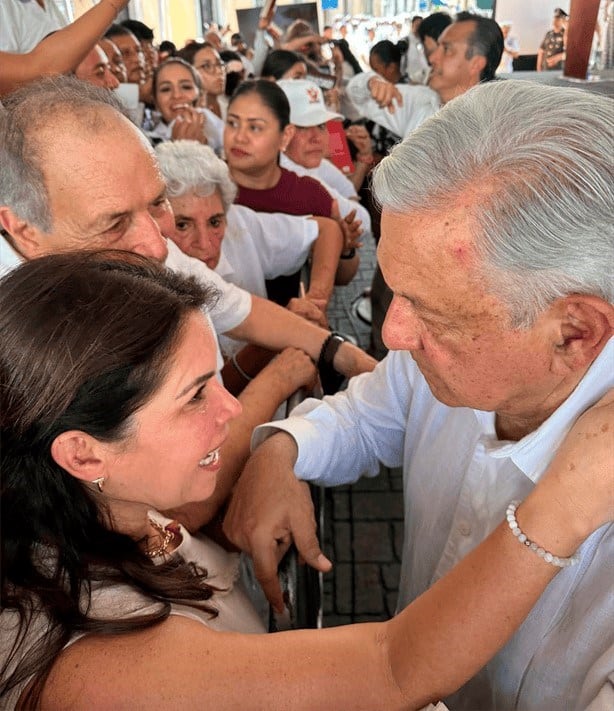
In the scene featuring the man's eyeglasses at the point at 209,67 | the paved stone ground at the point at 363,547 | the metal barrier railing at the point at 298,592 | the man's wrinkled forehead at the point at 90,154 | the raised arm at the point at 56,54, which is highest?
the raised arm at the point at 56,54

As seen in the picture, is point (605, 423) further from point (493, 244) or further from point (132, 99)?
point (132, 99)

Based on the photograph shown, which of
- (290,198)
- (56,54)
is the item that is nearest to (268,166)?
(290,198)

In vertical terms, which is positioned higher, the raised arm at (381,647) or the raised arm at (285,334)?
the raised arm at (381,647)

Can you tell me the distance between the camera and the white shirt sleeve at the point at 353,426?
176 cm

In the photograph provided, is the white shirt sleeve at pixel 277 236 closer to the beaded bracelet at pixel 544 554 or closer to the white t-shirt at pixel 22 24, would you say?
the white t-shirt at pixel 22 24

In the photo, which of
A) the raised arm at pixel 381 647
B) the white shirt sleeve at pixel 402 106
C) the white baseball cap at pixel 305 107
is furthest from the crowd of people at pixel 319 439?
the white shirt sleeve at pixel 402 106

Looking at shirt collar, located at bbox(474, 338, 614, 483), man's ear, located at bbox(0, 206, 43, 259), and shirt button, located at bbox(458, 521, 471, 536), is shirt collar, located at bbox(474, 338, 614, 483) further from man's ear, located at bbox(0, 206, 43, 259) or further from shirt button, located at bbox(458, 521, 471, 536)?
man's ear, located at bbox(0, 206, 43, 259)

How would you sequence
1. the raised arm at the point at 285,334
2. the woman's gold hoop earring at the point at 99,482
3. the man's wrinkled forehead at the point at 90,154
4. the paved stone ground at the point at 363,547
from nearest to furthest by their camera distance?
the woman's gold hoop earring at the point at 99,482, the man's wrinkled forehead at the point at 90,154, the raised arm at the point at 285,334, the paved stone ground at the point at 363,547

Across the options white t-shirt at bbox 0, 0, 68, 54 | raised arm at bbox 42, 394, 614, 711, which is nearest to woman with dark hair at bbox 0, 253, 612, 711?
raised arm at bbox 42, 394, 614, 711

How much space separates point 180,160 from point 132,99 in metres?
1.92

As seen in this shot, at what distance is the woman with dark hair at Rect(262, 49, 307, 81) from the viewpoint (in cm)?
593

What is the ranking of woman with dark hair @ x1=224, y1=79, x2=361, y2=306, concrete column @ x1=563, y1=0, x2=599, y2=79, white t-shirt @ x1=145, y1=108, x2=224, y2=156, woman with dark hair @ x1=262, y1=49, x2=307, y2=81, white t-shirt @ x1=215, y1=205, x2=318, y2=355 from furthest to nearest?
woman with dark hair @ x1=262, y1=49, x2=307, y2=81 → white t-shirt @ x1=145, y1=108, x2=224, y2=156 → concrete column @ x1=563, y1=0, x2=599, y2=79 → woman with dark hair @ x1=224, y1=79, x2=361, y2=306 → white t-shirt @ x1=215, y1=205, x2=318, y2=355

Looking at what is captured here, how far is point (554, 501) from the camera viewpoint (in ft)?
3.37

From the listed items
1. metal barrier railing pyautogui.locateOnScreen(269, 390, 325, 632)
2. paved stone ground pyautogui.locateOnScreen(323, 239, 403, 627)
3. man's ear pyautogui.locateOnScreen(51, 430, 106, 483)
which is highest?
man's ear pyautogui.locateOnScreen(51, 430, 106, 483)
